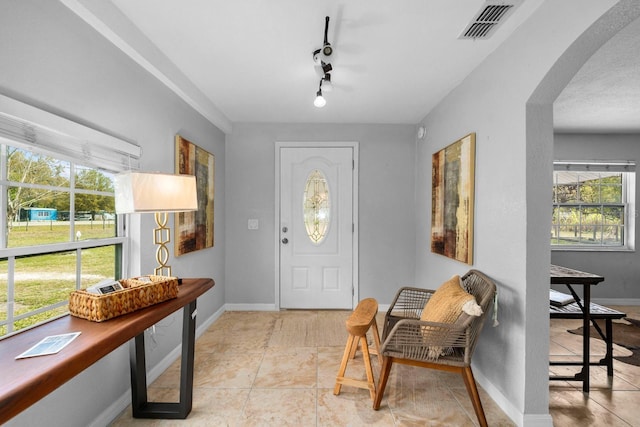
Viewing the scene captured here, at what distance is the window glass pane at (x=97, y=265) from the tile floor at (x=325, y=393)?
88 cm

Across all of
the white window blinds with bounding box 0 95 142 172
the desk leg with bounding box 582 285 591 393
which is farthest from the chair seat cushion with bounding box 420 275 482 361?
the white window blinds with bounding box 0 95 142 172

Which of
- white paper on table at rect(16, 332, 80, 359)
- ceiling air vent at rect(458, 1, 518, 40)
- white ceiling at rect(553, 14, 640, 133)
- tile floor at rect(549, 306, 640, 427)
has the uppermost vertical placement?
→ white ceiling at rect(553, 14, 640, 133)

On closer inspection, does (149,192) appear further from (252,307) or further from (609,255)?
(609,255)

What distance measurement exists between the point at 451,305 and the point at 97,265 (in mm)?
2197

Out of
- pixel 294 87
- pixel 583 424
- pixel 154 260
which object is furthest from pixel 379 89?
pixel 583 424

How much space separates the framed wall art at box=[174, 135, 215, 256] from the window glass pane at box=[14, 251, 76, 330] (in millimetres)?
988

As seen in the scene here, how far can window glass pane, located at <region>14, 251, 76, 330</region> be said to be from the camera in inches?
54.7

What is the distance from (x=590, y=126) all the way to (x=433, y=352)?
154 inches

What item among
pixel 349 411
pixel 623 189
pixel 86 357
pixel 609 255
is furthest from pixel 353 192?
pixel 623 189

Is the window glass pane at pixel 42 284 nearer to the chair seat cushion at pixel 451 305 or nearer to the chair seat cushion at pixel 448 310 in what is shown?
the chair seat cushion at pixel 448 310

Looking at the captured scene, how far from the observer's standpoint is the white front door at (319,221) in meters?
3.91

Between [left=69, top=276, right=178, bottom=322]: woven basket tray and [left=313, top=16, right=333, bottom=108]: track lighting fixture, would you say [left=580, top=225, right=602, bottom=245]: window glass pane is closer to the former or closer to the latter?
[left=313, top=16, right=333, bottom=108]: track lighting fixture

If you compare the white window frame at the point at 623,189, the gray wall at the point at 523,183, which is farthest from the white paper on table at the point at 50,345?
the white window frame at the point at 623,189

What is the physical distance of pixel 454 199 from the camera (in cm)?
269
